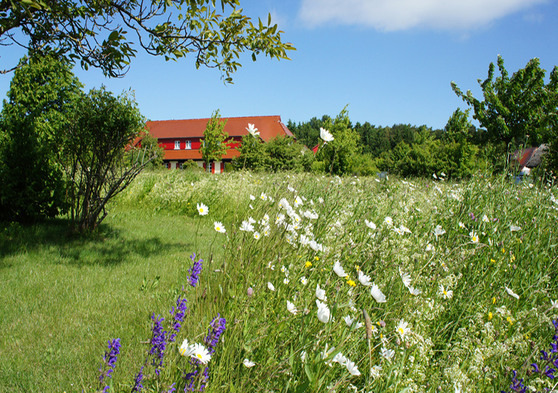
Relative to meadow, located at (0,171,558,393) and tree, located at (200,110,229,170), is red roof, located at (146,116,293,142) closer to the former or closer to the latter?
tree, located at (200,110,229,170)

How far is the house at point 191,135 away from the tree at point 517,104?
88.9 ft

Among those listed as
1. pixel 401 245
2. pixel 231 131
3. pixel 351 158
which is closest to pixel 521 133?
pixel 351 158

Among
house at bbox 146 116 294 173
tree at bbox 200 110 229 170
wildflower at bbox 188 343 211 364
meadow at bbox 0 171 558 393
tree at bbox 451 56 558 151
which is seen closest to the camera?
wildflower at bbox 188 343 211 364

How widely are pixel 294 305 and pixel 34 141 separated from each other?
496 centimetres

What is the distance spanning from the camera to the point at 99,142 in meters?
4.65

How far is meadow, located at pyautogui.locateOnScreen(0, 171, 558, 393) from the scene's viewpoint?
1516 millimetres

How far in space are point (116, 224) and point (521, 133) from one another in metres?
24.3

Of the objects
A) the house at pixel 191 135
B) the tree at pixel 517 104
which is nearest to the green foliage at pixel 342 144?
the tree at pixel 517 104

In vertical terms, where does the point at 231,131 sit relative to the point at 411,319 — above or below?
above

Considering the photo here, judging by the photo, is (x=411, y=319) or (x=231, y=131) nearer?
(x=411, y=319)

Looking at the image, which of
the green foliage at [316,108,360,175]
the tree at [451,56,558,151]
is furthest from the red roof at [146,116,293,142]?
the tree at [451,56,558,151]

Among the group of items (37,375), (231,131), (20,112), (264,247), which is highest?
(231,131)

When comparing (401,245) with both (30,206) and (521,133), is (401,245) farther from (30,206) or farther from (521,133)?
(521,133)

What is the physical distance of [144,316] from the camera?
2703mm
